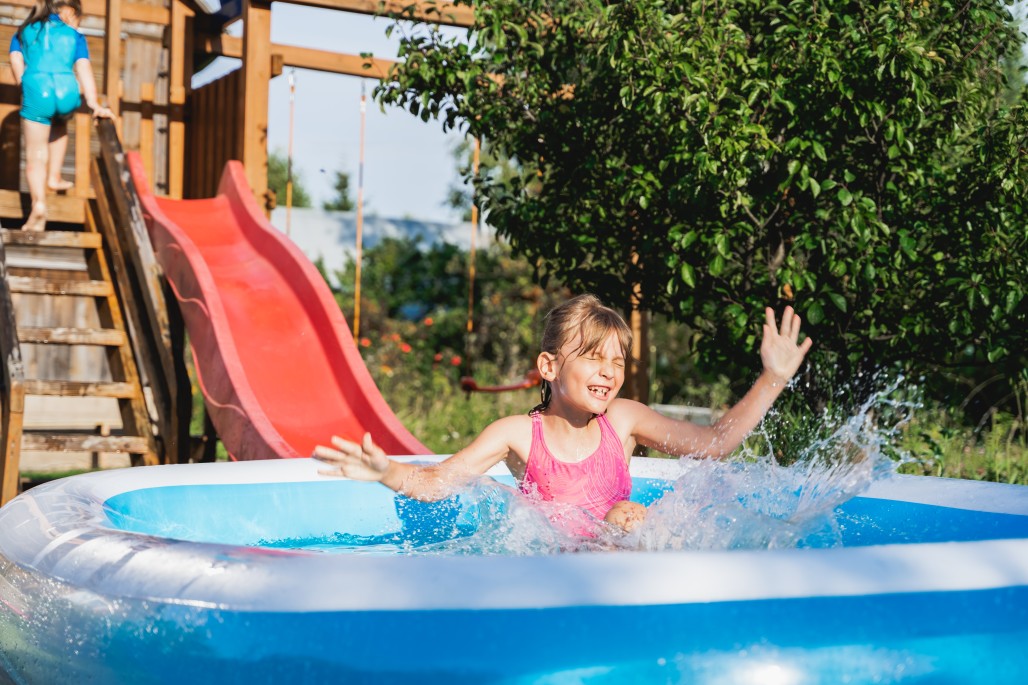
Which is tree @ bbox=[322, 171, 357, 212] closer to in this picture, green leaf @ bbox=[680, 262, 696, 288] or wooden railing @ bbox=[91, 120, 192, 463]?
wooden railing @ bbox=[91, 120, 192, 463]

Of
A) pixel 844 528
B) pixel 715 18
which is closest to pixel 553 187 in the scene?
pixel 715 18

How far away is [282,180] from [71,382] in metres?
28.3

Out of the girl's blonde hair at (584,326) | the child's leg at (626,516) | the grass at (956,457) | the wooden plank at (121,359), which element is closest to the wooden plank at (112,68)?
the wooden plank at (121,359)

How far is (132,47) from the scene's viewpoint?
30.4 ft

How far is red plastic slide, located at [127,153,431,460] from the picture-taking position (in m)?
5.20

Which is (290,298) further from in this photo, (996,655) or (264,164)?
(996,655)

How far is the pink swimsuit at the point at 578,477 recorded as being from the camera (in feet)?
11.4

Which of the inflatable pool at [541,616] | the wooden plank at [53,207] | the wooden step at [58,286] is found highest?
the wooden plank at [53,207]

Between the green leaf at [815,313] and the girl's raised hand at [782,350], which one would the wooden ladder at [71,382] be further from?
the green leaf at [815,313]

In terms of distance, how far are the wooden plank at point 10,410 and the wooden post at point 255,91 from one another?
2.40 metres

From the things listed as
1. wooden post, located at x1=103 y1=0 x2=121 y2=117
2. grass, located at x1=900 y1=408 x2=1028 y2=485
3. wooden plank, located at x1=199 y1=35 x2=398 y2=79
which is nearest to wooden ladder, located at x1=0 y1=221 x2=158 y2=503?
wooden post, located at x1=103 y1=0 x2=121 y2=117

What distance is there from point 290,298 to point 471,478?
3018mm

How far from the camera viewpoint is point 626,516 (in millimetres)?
3176

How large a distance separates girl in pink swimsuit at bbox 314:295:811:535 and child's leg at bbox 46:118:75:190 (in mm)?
4142
